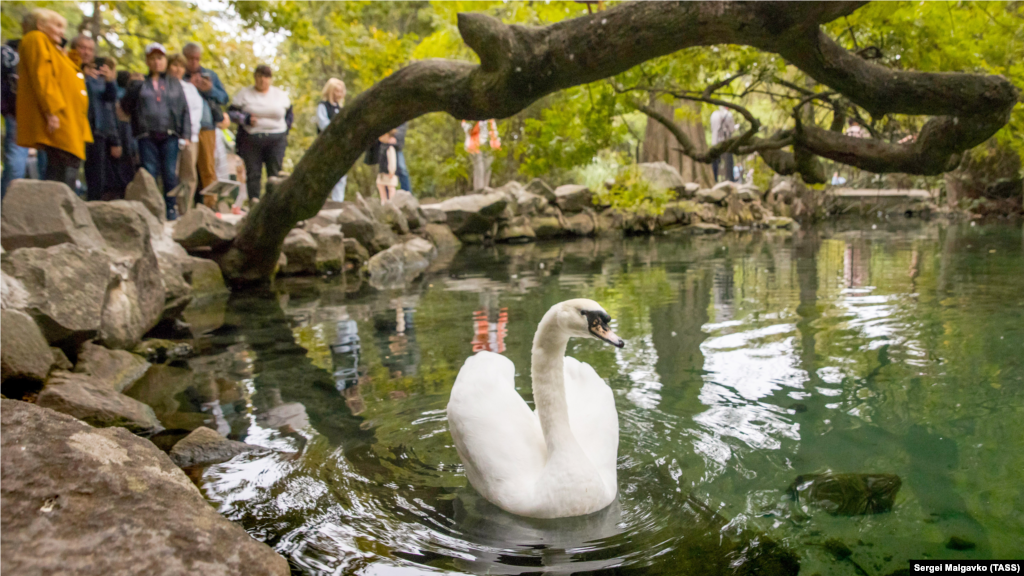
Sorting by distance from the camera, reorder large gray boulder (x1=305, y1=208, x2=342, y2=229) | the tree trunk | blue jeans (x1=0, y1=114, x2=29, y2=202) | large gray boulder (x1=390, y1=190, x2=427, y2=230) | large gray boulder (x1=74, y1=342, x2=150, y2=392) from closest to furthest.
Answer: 1. large gray boulder (x1=74, y1=342, x2=150, y2=392)
2. blue jeans (x1=0, y1=114, x2=29, y2=202)
3. large gray boulder (x1=305, y1=208, x2=342, y2=229)
4. large gray boulder (x1=390, y1=190, x2=427, y2=230)
5. the tree trunk

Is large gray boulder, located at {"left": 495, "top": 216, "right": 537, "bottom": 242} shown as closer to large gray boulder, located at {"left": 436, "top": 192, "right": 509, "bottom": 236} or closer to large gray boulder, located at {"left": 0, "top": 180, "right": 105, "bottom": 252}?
large gray boulder, located at {"left": 436, "top": 192, "right": 509, "bottom": 236}

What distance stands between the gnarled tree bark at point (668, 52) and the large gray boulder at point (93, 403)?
3.53 meters

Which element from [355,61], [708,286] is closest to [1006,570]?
[708,286]

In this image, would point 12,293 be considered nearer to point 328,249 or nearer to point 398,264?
point 328,249

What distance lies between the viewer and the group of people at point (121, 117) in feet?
24.3

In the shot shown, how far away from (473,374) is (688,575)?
145 centimetres

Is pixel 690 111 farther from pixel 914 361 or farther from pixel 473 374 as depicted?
pixel 473 374

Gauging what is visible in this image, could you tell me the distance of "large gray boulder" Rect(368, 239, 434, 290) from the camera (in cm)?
1124

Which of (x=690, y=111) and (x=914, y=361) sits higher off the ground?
(x=690, y=111)

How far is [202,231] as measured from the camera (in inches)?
380

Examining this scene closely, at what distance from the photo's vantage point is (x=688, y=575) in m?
2.52

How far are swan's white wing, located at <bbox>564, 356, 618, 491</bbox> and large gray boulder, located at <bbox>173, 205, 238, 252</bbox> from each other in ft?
Result: 24.2

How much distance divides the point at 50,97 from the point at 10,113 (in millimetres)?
1070

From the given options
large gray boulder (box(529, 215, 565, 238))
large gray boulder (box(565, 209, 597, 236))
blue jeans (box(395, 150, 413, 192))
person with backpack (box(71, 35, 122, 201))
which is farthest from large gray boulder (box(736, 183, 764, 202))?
person with backpack (box(71, 35, 122, 201))
